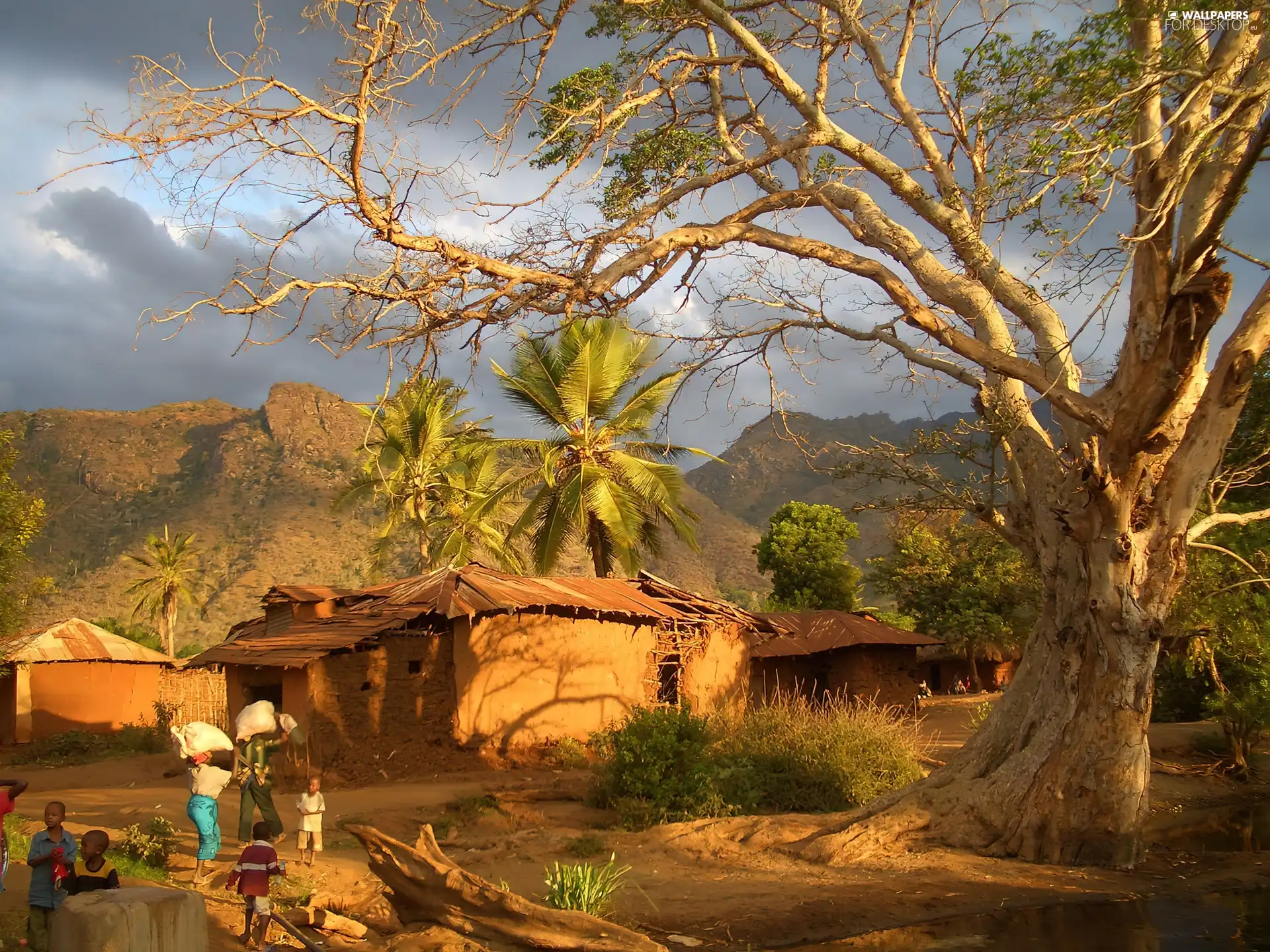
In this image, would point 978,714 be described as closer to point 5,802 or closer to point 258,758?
point 258,758

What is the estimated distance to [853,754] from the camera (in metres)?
12.7

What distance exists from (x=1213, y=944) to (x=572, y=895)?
485 cm

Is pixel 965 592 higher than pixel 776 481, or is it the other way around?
pixel 776 481

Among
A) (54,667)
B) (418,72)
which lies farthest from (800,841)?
(54,667)

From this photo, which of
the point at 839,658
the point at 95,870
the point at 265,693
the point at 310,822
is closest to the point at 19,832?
the point at 310,822

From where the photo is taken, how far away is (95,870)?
20.0ft

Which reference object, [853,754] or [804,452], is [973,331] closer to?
[804,452]

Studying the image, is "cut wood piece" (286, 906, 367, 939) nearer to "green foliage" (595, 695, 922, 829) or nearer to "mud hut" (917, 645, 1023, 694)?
"green foliage" (595, 695, 922, 829)

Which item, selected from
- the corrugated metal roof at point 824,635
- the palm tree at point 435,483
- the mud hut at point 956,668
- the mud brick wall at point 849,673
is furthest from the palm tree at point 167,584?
the mud hut at point 956,668

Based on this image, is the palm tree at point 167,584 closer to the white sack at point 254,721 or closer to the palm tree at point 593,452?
the palm tree at point 593,452

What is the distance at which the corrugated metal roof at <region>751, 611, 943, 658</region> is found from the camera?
A: 930 inches

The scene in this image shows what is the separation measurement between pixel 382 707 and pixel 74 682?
14844 millimetres

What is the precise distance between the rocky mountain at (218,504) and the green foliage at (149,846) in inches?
1611

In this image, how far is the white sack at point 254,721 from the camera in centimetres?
937
